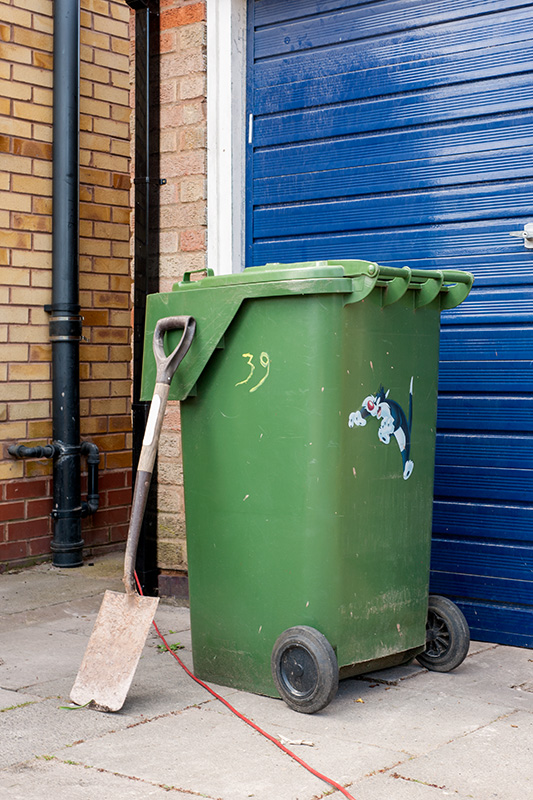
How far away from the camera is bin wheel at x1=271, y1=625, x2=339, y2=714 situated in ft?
10.2

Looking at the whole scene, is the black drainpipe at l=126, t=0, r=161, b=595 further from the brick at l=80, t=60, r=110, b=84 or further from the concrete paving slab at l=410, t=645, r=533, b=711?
the concrete paving slab at l=410, t=645, r=533, b=711

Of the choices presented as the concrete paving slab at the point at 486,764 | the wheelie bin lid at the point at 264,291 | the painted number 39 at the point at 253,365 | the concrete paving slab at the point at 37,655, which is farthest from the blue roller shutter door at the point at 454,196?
the concrete paving slab at the point at 37,655

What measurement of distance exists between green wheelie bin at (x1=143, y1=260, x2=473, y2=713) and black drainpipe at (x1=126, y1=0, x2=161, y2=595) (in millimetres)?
1255

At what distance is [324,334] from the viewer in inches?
125

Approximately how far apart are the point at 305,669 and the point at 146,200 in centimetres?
264

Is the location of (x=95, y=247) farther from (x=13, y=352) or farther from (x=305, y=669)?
(x=305, y=669)

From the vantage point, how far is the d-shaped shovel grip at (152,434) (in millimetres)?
3301

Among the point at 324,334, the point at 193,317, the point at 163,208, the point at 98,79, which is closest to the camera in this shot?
the point at 324,334

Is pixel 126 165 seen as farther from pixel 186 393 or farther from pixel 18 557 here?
pixel 186 393

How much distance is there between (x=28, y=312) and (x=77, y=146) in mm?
1022

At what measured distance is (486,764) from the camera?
2779 millimetres

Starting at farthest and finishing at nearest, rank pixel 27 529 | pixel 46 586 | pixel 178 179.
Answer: pixel 27 529, pixel 46 586, pixel 178 179

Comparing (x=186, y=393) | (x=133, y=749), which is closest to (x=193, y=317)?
(x=186, y=393)

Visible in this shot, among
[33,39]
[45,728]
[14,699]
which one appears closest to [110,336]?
[33,39]
